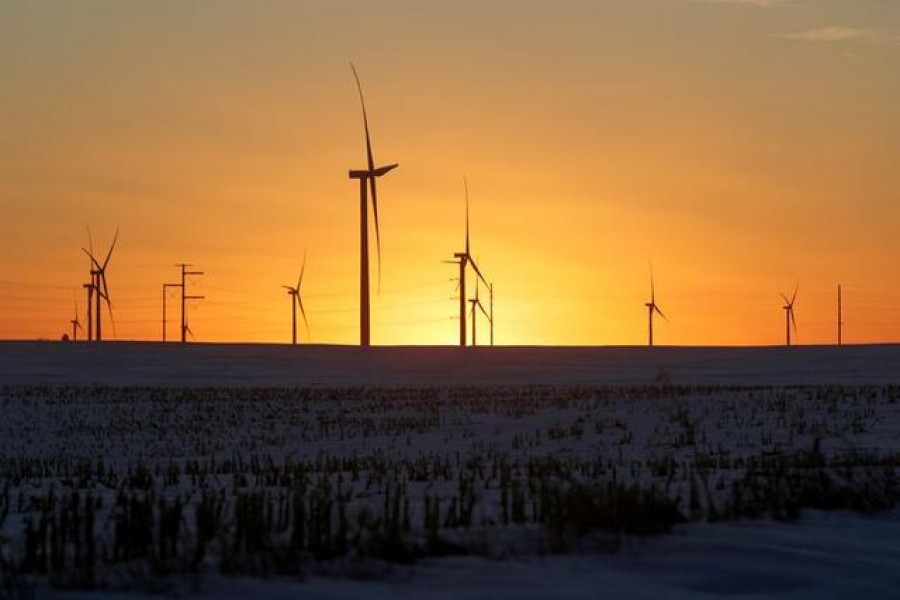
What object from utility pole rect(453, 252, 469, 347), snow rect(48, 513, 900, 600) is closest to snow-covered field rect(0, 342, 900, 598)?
snow rect(48, 513, 900, 600)

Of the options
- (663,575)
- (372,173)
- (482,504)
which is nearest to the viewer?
(663,575)

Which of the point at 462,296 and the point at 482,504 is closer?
the point at 482,504

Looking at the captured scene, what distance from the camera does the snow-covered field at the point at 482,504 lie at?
349 inches

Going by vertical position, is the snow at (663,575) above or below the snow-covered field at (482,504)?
below

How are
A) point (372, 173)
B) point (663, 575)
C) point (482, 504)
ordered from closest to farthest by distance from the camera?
1. point (663, 575)
2. point (482, 504)
3. point (372, 173)

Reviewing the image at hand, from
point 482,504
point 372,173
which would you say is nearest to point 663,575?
point 482,504

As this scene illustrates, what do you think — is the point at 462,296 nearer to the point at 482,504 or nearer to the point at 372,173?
the point at 372,173

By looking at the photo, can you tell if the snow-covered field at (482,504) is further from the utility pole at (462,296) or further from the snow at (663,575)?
the utility pole at (462,296)

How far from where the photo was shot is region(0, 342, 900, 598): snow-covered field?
29.1 ft

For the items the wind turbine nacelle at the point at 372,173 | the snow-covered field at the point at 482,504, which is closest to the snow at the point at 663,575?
the snow-covered field at the point at 482,504

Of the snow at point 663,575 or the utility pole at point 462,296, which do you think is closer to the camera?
the snow at point 663,575

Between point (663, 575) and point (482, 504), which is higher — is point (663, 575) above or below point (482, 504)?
below

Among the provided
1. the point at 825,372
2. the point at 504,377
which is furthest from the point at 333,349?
the point at 825,372

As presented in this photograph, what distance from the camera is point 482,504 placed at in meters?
12.0
